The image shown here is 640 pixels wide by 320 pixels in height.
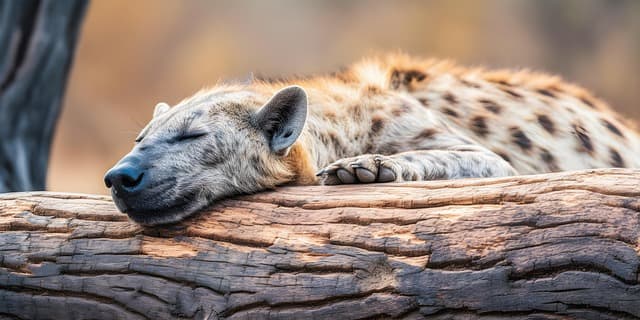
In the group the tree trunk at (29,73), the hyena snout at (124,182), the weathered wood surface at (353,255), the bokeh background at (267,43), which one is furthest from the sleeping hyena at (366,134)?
the bokeh background at (267,43)

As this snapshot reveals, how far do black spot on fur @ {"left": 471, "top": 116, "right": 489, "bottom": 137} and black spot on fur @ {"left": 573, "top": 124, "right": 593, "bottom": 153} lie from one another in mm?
454

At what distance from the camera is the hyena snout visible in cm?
255

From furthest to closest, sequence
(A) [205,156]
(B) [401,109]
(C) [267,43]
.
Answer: (C) [267,43]
(B) [401,109]
(A) [205,156]

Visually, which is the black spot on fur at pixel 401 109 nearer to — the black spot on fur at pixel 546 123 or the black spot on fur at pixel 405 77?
the black spot on fur at pixel 405 77

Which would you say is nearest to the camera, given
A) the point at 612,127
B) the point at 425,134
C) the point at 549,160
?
the point at 425,134

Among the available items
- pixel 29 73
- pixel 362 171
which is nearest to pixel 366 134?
pixel 362 171

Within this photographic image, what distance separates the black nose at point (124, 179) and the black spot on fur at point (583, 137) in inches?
81.0

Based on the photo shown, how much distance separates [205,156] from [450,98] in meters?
1.33

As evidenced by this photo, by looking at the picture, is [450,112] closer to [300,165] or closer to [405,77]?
[405,77]

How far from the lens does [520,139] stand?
3.57m

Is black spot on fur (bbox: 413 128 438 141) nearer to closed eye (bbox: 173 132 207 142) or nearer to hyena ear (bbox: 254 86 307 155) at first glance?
hyena ear (bbox: 254 86 307 155)

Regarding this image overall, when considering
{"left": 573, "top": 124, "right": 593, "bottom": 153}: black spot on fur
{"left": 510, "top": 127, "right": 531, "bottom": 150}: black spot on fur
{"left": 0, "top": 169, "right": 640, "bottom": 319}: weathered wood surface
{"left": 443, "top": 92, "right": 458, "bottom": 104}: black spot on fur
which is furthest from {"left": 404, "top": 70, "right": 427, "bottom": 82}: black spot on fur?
{"left": 0, "top": 169, "right": 640, "bottom": 319}: weathered wood surface

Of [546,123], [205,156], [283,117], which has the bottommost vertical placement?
[205,156]

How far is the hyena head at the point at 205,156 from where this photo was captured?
2.59 metres
